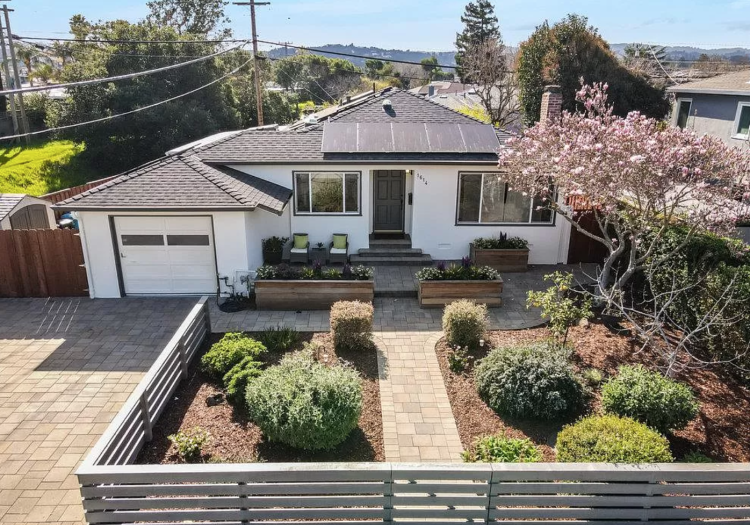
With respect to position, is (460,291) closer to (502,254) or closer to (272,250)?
(502,254)

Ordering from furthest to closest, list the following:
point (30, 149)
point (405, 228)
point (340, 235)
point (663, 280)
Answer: point (30, 149) → point (405, 228) → point (340, 235) → point (663, 280)

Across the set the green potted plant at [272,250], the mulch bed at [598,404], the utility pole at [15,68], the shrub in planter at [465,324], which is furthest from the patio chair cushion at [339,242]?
the utility pole at [15,68]

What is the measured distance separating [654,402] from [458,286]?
5357 mm

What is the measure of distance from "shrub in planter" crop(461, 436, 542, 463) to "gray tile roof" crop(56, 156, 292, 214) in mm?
7314

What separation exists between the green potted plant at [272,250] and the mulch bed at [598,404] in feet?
18.6

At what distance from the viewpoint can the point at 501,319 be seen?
11.0 meters

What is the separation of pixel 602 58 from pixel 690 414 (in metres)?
31.0

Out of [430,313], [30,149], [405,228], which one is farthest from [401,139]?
[30,149]

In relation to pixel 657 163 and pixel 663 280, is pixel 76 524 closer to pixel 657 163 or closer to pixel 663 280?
pixel 657 163

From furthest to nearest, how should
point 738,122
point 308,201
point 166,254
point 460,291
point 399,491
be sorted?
point 738,122 < point 308,201 < point 166,254 < point 460,291 < point 399,491

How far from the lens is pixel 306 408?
20.6 feet

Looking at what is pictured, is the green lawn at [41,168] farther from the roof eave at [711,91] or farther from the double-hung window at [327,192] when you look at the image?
the roof eave at [711,91]

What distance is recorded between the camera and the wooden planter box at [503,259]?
13664mm

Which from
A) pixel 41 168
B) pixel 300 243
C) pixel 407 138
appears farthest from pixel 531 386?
pixel 41 168
